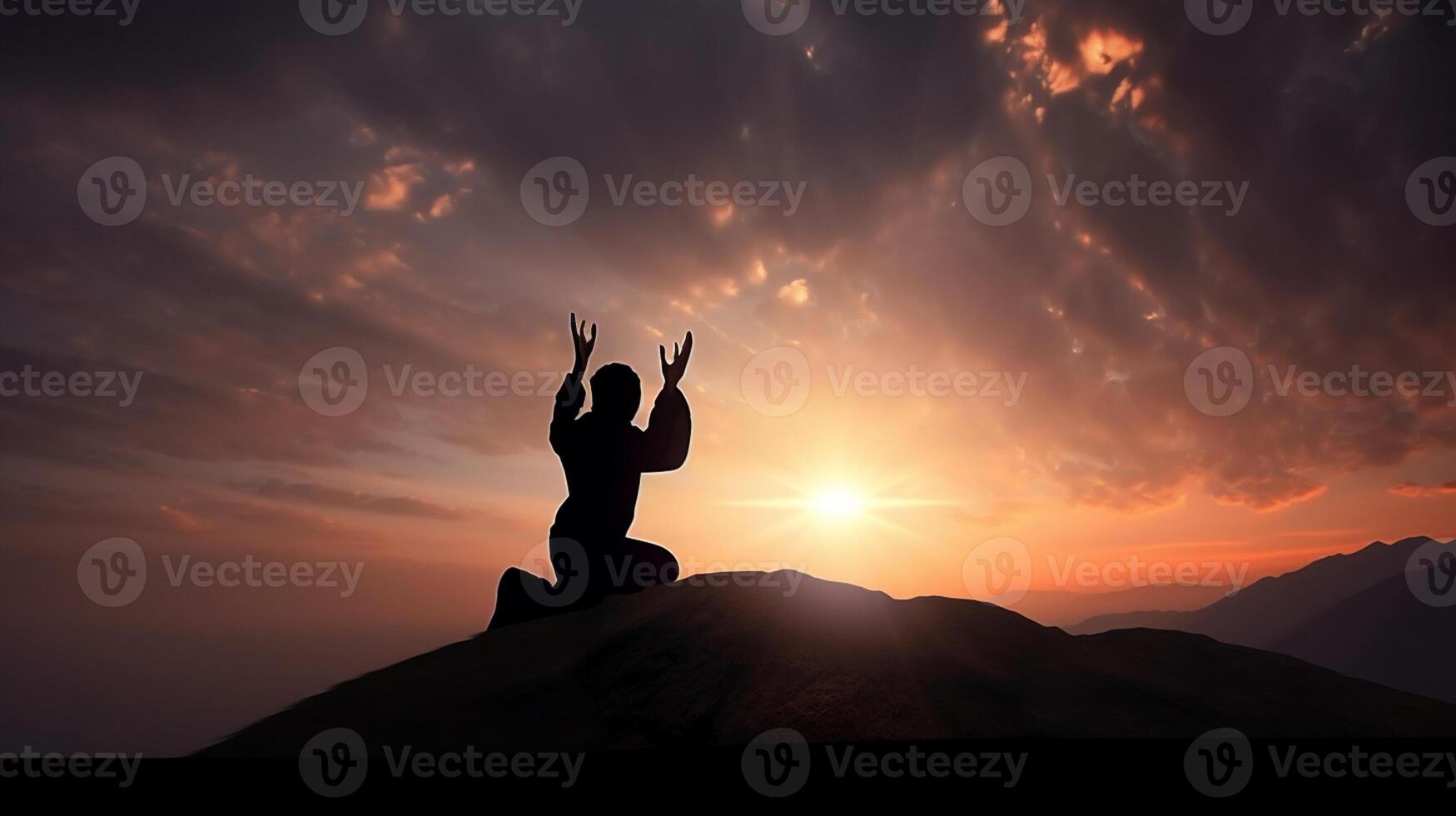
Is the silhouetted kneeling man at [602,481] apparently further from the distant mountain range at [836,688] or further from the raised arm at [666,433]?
the distant mountain range at [836,688]

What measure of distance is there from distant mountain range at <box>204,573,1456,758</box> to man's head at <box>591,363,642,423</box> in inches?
176

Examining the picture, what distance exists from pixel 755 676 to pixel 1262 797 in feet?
10.3

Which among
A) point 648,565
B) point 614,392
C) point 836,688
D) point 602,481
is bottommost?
point 836,688

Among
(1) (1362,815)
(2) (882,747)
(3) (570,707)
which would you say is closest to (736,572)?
(3) (570,707)

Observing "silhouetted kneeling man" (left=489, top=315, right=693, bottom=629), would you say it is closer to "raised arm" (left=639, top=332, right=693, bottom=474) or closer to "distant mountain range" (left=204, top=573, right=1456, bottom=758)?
"raised arm" (left=639, top=332, right=693, bottom=474)

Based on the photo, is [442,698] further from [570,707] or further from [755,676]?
[755,676]

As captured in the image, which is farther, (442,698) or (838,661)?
(442,698)

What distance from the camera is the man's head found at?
1121 cm

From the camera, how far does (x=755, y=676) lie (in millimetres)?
5355

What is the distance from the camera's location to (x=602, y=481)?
1096cm

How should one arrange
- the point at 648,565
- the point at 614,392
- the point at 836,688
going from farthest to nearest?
the point at 614,392
the point at 648,565
the point at 836,688

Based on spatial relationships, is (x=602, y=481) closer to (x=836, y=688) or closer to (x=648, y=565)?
(x=648, y=565)

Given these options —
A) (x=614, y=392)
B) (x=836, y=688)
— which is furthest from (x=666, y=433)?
(x=836, y=688)

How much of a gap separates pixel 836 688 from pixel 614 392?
7.19 metres
